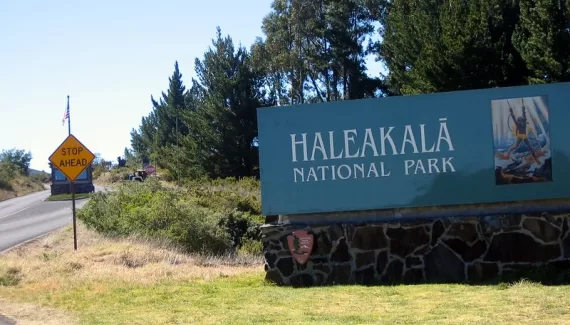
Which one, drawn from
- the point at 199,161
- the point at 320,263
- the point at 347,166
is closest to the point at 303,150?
the point at 347,166

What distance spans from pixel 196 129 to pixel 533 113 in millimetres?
35546

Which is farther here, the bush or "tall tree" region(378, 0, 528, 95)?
"tall tree" region(378, 0, 528, 95)

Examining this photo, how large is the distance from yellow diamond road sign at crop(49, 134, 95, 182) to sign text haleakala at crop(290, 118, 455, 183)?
7.51 m

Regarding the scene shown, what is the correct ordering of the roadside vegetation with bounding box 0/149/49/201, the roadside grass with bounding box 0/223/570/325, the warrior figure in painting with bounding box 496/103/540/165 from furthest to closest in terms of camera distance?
1. the roadside vegetation with bounding box 0/149/49/201
2. the warrior figure in painting with bounding box 496/103/540/165
3. the roadside grass with bounding box 0/223/570/325

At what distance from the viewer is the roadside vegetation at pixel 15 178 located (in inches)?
2848

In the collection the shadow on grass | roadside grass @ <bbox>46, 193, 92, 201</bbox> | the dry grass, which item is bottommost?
the shadow on grass

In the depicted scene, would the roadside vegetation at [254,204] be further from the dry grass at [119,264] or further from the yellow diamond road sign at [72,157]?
the yellow diamond road sign at [72,157]

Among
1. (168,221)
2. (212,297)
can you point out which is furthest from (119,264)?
(168,221)

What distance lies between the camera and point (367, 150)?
42.4ft

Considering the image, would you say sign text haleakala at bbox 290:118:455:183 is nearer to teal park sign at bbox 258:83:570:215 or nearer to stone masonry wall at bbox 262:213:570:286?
teal park sign at bbox 258:83:570:215

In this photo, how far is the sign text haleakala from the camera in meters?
12.8

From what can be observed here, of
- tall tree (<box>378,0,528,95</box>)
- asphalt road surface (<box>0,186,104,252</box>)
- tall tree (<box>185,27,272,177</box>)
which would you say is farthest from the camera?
tall tree (<box>185,27,272,177</box>)

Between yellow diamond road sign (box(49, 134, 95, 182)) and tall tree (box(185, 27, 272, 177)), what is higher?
tall tree (box(185, 27, 272, 177))

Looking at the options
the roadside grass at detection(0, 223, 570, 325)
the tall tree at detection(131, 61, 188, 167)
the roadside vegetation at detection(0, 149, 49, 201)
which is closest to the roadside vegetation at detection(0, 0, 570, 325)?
the roadside grass at detection(0, 223, 570, 325)
